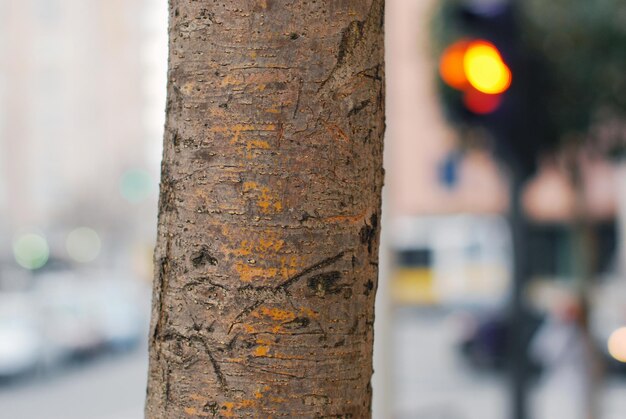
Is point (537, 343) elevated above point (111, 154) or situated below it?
below

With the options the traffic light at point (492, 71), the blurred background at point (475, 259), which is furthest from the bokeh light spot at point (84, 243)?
the traffic light at point (492, 71)

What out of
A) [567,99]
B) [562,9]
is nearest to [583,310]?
[567,99]

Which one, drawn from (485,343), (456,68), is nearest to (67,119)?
(485,343)

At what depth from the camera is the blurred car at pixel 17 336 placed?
15.4 meters

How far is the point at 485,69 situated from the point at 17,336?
1039 cm

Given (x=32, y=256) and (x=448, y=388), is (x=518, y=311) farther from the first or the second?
(x=32, y=256)

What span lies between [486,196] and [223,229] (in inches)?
1339

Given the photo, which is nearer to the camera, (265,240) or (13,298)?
(265,240)

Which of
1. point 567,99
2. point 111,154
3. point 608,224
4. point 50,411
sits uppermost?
point 111,154

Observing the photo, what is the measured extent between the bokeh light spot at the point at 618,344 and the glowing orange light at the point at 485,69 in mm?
9201

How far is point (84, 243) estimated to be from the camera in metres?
52.0

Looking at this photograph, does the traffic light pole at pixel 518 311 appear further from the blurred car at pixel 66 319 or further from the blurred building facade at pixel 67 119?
the blurred building facade at pixel 67 119

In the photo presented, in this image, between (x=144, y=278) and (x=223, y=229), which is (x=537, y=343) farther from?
(x=144, y=278)

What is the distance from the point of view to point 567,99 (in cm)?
861
